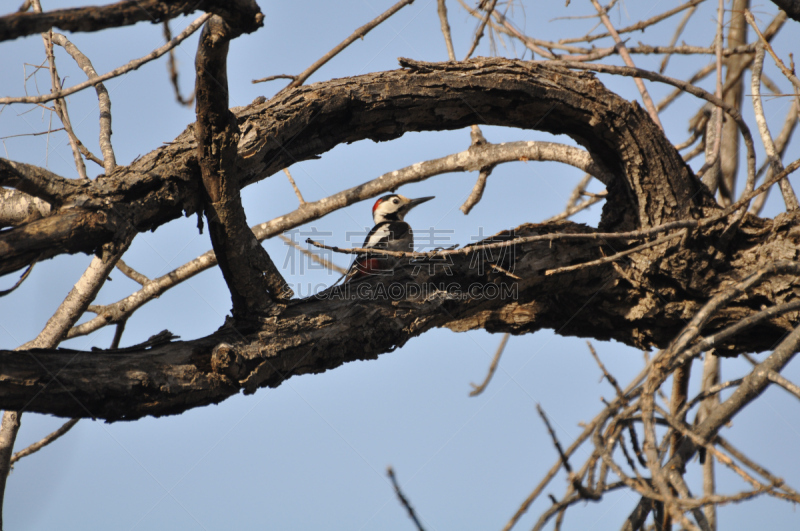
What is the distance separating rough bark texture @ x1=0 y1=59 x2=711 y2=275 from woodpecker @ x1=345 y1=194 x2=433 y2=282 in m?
0.69

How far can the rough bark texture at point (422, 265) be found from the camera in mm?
1925

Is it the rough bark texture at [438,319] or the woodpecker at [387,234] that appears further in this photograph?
the woodpecker at [387,234]

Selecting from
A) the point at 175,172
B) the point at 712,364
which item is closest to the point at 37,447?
the point at 175,172

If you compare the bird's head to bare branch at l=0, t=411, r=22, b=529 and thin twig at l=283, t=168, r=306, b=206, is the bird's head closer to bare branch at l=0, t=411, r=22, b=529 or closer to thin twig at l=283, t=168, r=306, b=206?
thin twig at l=283, t=168, r=306, b=206

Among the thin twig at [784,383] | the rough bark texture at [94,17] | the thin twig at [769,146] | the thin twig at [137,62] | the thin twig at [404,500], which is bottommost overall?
the thin twig at [404,500]

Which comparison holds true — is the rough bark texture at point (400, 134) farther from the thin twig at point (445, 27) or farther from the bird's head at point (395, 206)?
the bird's head at point (395, 206)

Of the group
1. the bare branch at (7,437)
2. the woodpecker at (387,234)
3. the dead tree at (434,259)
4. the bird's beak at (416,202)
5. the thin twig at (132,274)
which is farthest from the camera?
the bird's beak at (416,202)

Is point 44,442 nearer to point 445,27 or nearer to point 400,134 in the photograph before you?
point 400,134

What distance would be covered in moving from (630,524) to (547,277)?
1.20m

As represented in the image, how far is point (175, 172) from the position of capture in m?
2.21

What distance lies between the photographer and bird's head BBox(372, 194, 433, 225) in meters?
5.54

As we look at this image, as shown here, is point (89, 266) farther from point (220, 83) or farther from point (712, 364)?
point (712, 364)

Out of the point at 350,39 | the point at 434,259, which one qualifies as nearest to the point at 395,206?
the point at 350,39

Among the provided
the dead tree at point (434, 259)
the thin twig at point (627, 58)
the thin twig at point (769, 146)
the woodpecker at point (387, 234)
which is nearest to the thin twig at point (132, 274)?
the dead tree at point (434, 259)
